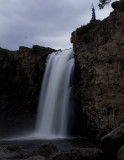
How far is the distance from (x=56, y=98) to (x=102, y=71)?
711cm

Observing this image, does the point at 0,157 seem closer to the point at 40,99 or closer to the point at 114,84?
the point at 114,84

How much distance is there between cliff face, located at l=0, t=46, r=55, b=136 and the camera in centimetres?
3275

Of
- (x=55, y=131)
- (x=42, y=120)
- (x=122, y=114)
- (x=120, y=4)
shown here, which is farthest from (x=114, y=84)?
(x=42, y=120)

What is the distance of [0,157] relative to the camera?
12.2 metres

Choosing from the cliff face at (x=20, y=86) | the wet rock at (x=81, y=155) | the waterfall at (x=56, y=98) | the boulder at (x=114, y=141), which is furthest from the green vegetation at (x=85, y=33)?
the boulder at (x=114, y=141)

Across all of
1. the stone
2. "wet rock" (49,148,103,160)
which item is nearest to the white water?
the stone

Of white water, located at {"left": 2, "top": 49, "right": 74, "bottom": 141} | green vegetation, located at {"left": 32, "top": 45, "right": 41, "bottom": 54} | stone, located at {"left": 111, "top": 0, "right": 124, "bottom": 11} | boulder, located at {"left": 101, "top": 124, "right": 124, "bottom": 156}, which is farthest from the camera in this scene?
green vegetation, located at {"left": 32, "top": 45, "right": 41, "bottom": 54}

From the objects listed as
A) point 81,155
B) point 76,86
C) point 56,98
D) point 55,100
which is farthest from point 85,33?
point 81,155

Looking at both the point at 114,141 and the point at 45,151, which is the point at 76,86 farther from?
the point at 114,141

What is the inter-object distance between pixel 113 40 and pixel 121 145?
1335 cm

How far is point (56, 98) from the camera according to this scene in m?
28.8

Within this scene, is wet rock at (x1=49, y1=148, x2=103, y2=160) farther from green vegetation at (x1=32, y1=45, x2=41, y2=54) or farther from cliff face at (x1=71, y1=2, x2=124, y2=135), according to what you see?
green vegetation at (x1=32, y1=45, x2=41, y2=54)

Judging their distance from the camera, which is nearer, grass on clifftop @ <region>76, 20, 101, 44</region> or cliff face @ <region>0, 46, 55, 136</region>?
grass on clifftop @ <region>76, 20, 101, 44</region>

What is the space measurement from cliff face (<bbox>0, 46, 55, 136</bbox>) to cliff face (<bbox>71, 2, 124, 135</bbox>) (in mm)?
7866
